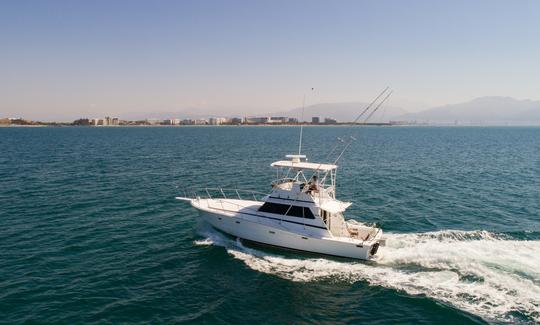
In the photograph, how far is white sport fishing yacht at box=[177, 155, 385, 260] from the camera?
2027cm

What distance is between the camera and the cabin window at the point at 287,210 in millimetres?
21281

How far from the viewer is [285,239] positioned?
21.0m

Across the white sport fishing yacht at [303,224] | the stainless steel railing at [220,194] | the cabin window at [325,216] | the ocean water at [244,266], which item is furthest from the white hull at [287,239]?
the stainless steel railing at [220,194]

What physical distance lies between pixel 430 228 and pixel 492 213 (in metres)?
8.16

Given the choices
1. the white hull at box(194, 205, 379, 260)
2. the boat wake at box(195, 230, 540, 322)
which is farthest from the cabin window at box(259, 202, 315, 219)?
the boat wake at box(195, 230, 540, 322)

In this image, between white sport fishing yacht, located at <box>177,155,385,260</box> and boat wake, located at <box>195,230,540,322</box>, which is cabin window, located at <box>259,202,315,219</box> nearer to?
white sport fishing yacht, located at <box>177,155,385,260</box>

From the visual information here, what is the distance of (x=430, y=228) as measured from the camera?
1005 inches

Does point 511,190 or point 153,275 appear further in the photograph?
point 511,190

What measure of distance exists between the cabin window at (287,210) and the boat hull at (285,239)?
1320mm

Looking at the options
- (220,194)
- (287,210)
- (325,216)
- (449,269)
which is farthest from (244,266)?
(220,194)

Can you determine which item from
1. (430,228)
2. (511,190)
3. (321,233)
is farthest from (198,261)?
(511,190)

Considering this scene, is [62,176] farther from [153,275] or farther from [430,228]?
[430,228]

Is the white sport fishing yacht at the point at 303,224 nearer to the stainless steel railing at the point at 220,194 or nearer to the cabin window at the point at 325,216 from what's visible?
the cabin window at the point at 325,216

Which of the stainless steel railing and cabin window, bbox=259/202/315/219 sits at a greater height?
cabin window, bbox=259/202/315/219
